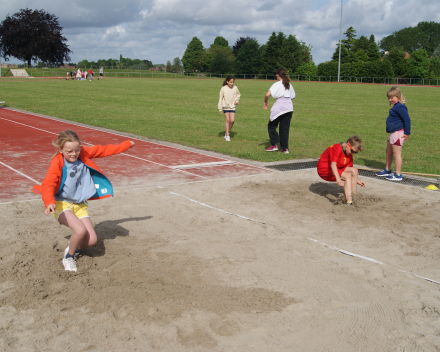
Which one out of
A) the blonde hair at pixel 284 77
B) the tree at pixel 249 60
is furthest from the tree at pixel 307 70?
the blonde hair at pixel 284 77

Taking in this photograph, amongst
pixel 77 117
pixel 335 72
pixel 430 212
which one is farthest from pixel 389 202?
pixel 335 72

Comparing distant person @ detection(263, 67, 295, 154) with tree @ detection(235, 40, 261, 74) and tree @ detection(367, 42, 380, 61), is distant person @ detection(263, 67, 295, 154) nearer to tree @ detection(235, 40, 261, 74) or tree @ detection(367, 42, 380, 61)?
tree @ detection(235, 40, 261, 74)

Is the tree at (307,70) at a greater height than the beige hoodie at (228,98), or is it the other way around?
the tree at (307,70)

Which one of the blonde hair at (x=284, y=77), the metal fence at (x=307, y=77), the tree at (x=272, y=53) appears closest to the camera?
the blonde hair at (x=284, y=77)

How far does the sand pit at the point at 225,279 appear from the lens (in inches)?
141

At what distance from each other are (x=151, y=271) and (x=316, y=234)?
7.71 ft

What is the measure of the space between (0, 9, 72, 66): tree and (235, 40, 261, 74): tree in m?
34.2

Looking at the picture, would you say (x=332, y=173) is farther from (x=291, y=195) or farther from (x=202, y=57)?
(x=202, y=57)

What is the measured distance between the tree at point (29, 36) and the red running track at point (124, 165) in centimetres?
7581

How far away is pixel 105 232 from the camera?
5789 mm

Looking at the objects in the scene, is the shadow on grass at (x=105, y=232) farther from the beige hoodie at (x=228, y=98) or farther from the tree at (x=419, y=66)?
the tree at (x=419, y=66)

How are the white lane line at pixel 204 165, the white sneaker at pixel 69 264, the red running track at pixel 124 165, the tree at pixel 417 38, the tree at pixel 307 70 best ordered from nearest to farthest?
the white sneaker at pixel 69 264 < the red running track at pixel 124 165 < the white lane line at pixel 204 165 < the tree at pixel 307 70 < the tree at pixel 417 38

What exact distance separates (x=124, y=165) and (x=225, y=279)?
19.4ft

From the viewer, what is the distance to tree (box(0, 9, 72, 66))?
8088 cm
